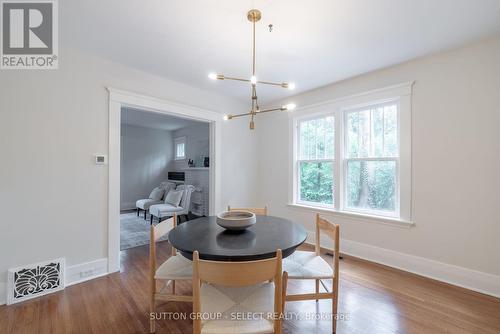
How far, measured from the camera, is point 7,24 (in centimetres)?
194

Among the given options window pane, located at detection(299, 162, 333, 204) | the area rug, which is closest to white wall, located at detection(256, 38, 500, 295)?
window pane, located at detection(299, 162, 333, 204)

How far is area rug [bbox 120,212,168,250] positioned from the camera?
12.1 feet

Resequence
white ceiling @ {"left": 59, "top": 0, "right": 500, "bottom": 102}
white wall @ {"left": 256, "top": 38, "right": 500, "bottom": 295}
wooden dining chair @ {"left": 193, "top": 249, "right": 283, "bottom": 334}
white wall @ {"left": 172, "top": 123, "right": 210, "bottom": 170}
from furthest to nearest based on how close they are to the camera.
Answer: white wall @ {"left": 172, "top": 123, "right": 210, "bottom": 170}, white wall @ {"left": 256, "top": 38, "right": 500, "bottom": 295}, white ceiling @ {"left": 59, "top": 0, "right": 500, "bottom": 102}, wooden dining chair @ {"left": 193, "top": 249, "right": 283, "bottom": 334}

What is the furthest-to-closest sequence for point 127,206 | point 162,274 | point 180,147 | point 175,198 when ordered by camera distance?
1. point 180,147
2. point 127,206
3. point 175,198
4. point 162,274

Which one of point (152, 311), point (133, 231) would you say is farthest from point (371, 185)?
point (133, 231)

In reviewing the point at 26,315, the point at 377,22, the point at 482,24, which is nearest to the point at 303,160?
the point at 377,22

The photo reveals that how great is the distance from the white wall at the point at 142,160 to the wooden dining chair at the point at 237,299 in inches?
249

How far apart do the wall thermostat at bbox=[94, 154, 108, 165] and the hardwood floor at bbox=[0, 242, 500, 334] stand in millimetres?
1311

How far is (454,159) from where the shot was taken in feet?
7.82

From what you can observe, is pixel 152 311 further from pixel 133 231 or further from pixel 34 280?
pixel 133 231

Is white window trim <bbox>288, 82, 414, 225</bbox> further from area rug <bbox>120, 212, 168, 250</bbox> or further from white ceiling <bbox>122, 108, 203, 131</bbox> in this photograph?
white ceiling <bbox>122, 108, 203, 131</bbox>

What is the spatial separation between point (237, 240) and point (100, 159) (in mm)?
2007

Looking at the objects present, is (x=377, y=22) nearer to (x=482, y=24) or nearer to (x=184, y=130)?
(x=482, y=24)

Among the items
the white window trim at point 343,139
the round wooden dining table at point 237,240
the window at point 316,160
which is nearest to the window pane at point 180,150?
the white window trim at point 343,139
